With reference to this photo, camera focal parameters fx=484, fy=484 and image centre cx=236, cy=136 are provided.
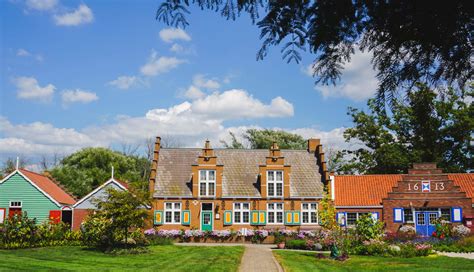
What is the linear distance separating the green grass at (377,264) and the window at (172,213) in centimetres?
1523

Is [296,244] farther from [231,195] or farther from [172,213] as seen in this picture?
[172,213]

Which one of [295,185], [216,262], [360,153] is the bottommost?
[216,262]

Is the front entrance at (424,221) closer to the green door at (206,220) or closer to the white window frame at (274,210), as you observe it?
the white window frame at (274,210)

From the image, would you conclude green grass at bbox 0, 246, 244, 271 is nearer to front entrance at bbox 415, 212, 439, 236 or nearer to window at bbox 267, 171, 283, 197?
window at bbox 267, 171, 283, 197

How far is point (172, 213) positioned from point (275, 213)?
7.94 meters

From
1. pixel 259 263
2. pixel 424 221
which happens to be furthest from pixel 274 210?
pixel 259 263

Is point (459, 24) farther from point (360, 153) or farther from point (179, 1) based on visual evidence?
point (360, 153)

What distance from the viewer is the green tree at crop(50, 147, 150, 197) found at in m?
50.1

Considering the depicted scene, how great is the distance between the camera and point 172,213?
3703cm

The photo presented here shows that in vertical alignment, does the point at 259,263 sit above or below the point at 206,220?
below

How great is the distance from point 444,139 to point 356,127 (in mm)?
8314

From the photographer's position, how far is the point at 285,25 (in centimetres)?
430

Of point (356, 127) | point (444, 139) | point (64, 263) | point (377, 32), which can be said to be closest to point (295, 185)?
point (356, 127)

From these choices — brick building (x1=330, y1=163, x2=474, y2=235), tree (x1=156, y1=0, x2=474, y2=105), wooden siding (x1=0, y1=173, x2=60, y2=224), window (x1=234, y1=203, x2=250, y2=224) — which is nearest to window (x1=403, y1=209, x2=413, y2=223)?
brick building (x1=330, y1=163, x2=474, y2=235)
